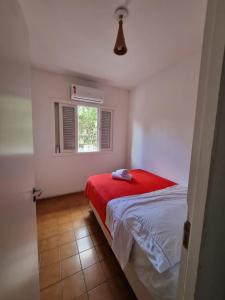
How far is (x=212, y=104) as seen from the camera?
1.34 feet

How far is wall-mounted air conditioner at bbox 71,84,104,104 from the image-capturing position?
110 inches

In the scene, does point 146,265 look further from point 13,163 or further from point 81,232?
point 81,232

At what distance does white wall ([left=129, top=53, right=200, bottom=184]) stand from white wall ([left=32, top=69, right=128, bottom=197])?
1.32 feet

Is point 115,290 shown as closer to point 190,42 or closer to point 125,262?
point 125,262

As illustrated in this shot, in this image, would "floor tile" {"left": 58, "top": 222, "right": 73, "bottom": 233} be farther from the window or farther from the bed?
the window

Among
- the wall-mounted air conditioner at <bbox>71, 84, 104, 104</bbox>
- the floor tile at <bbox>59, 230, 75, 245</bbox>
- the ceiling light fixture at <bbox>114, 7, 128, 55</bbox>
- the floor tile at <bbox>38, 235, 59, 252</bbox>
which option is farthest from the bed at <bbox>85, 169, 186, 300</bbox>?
the wall-mounted air conditioner at <bbox>71, 84, 104, 104</bbox>

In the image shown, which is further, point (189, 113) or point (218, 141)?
point (189, 113)

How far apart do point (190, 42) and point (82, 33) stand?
1.36 metres

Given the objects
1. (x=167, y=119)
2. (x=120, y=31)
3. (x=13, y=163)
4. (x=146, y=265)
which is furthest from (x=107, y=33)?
(x=146, y=265)

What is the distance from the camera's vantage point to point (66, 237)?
188cm

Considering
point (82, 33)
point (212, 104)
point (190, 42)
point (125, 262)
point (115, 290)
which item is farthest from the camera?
point (190, 42)

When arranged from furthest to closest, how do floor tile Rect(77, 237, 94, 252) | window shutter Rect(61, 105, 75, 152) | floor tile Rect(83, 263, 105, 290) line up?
1. window shutter Rect(61, 105, 75, 152)
2. floor tile Rect(77, 237, 94, 252)
3. floor tile Rect(83, 263, 105, 290)

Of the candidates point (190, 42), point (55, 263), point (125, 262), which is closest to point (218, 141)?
point (125, 262)

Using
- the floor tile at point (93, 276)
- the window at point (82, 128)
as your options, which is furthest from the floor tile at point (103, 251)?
the window at point (82, 128)
